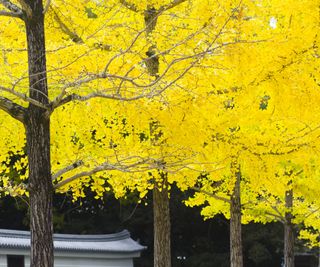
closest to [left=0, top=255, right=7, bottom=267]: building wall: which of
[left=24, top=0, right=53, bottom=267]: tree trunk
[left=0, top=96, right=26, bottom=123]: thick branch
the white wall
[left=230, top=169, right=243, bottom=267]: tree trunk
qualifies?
the white wall

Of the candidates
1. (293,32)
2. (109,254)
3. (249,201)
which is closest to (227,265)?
(109,254)

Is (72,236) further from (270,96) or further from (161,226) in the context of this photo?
(270,96)

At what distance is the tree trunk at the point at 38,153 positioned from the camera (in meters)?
6.71

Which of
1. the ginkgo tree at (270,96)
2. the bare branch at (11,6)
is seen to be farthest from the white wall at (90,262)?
the bare branch at (11,6)

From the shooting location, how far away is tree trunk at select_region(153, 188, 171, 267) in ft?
35.6

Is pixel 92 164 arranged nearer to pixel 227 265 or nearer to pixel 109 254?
pixel 109 254

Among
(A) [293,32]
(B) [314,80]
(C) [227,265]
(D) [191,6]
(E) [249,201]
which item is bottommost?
(C) [227,265]

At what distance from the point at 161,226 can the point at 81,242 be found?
10.9 metres

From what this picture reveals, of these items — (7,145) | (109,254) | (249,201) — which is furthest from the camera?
(109,254)

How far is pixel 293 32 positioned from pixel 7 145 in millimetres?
4867

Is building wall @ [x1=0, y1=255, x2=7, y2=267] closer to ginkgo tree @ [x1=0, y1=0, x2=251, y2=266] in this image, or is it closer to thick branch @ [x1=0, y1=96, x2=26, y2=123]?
ginkgo tree @ [x1=0, y1=0, x2=251, y2=266]

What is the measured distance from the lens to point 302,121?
28.1 feet

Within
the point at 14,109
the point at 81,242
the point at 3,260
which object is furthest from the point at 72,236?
the point at 14,109

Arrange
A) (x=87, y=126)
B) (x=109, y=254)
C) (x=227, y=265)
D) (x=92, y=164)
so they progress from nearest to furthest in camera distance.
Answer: (x=92, y=164), (x=87, y=126), (x=109, y=254), (x=227, y=265)
